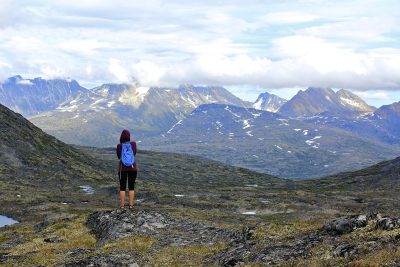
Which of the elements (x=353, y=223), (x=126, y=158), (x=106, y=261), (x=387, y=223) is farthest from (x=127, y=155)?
(x=387, y=223)

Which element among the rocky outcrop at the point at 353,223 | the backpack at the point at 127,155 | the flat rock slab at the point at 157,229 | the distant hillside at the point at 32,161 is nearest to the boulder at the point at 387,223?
the rocky outcrop at the point at 353,223

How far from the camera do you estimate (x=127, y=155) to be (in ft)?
98.3

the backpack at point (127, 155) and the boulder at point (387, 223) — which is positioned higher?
the backpack at point (127, 155)

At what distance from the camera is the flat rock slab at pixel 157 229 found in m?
28.1

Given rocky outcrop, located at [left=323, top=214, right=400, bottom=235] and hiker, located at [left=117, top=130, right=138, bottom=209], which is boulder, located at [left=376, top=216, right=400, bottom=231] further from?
hiker, located at [left=117, top=130, right=138, bottom=209]

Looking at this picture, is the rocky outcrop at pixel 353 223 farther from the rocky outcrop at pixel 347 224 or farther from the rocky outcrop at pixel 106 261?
the rocky outcrop at pixel 106 261

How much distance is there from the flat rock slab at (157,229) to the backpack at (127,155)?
3.98 meters

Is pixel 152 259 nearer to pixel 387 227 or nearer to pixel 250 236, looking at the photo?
pixel 250 236

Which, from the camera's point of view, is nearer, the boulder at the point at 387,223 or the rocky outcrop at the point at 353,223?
the boulder at the point at 387,223

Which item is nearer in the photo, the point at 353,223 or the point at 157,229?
the point at 353,223

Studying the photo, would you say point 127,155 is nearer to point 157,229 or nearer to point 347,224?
point 157,229

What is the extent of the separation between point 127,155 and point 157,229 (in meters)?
5.13

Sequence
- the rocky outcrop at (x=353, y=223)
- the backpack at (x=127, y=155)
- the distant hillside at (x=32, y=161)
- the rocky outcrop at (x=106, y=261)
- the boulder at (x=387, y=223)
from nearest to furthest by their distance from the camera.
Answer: the boulder at (x=387, y=223) → the rocky outcrop at (x=353, y=223) → the rocky outcrop at (x=106, y=261) → the backpack at (x=127, y=155) → the distant hillside at (x=32, y=161)

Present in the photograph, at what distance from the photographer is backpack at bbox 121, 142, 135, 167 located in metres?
29.9
